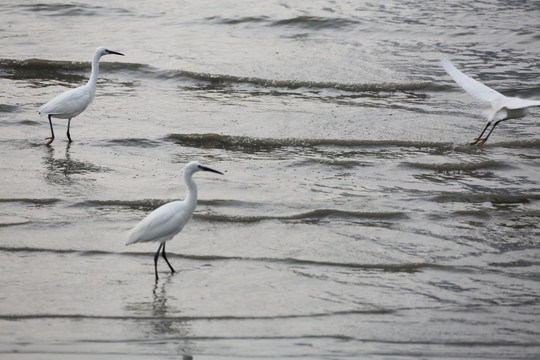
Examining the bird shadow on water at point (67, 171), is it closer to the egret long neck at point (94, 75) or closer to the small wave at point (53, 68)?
the egret long neck at point (94, 75)

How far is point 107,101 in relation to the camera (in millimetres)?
11414

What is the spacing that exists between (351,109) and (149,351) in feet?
22.1

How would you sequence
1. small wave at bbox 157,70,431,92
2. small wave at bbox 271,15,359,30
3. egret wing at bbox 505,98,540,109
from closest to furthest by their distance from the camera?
egret wing at bbox 505,98,540,109 < small wave at bbox 157,70,431,92 < small wave at bbox 271,15,359,30

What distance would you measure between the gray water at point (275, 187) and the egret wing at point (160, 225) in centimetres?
29

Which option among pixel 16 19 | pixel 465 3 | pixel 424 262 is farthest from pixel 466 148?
pixel 16 19

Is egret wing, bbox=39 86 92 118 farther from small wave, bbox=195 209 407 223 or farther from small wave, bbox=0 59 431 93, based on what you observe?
small wave, bbox=0 59 431 93

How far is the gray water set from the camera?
537 cm

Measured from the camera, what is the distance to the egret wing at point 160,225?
6219 mm

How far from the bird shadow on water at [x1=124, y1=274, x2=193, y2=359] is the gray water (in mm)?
20

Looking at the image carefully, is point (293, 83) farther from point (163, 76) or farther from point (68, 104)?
point (68, 104)

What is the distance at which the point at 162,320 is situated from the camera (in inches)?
215

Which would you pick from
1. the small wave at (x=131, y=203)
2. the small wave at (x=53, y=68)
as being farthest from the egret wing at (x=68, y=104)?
the small wave at (x=53, y=68)

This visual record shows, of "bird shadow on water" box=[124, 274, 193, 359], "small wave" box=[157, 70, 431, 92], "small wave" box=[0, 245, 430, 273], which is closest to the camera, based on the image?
"bird shadow on water" box=[124, 274, 193, 359]

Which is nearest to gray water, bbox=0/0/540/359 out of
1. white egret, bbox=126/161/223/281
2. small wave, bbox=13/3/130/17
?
small wave, bbox=13/3/130/17
